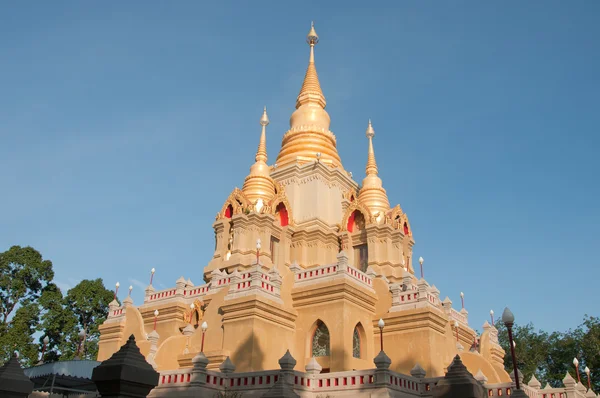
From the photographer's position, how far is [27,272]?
4134 centimetres

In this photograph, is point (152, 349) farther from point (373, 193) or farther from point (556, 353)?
point (556, 353)

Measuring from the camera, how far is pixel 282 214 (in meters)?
35.9

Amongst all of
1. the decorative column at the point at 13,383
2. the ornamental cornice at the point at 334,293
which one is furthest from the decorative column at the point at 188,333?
the decorative column at the point at 13,383

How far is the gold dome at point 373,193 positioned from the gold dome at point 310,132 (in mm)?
2330

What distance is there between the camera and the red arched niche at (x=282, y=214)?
1401 inches

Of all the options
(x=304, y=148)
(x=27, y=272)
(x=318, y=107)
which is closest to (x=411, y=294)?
(x=304, y=148)

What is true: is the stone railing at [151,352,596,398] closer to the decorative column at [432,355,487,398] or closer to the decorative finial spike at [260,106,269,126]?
the decorative column at [432,355,487,398]

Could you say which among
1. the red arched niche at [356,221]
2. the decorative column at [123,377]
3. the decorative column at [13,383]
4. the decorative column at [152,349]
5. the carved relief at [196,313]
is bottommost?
the decorative column at [123,377]

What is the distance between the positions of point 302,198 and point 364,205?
388 cm

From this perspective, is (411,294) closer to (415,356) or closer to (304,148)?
(415,356)

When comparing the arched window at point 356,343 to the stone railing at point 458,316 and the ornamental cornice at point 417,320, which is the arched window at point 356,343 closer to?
the ornamental cornice at point 417,320

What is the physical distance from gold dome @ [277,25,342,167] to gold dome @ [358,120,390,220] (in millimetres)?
2330

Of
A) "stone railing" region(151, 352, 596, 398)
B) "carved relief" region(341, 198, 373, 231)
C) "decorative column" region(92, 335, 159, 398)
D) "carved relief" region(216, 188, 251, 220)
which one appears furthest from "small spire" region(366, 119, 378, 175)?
"decorative column" region(92, 335, 159, 398)

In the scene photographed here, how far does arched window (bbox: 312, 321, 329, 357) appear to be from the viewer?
84.4 ft
